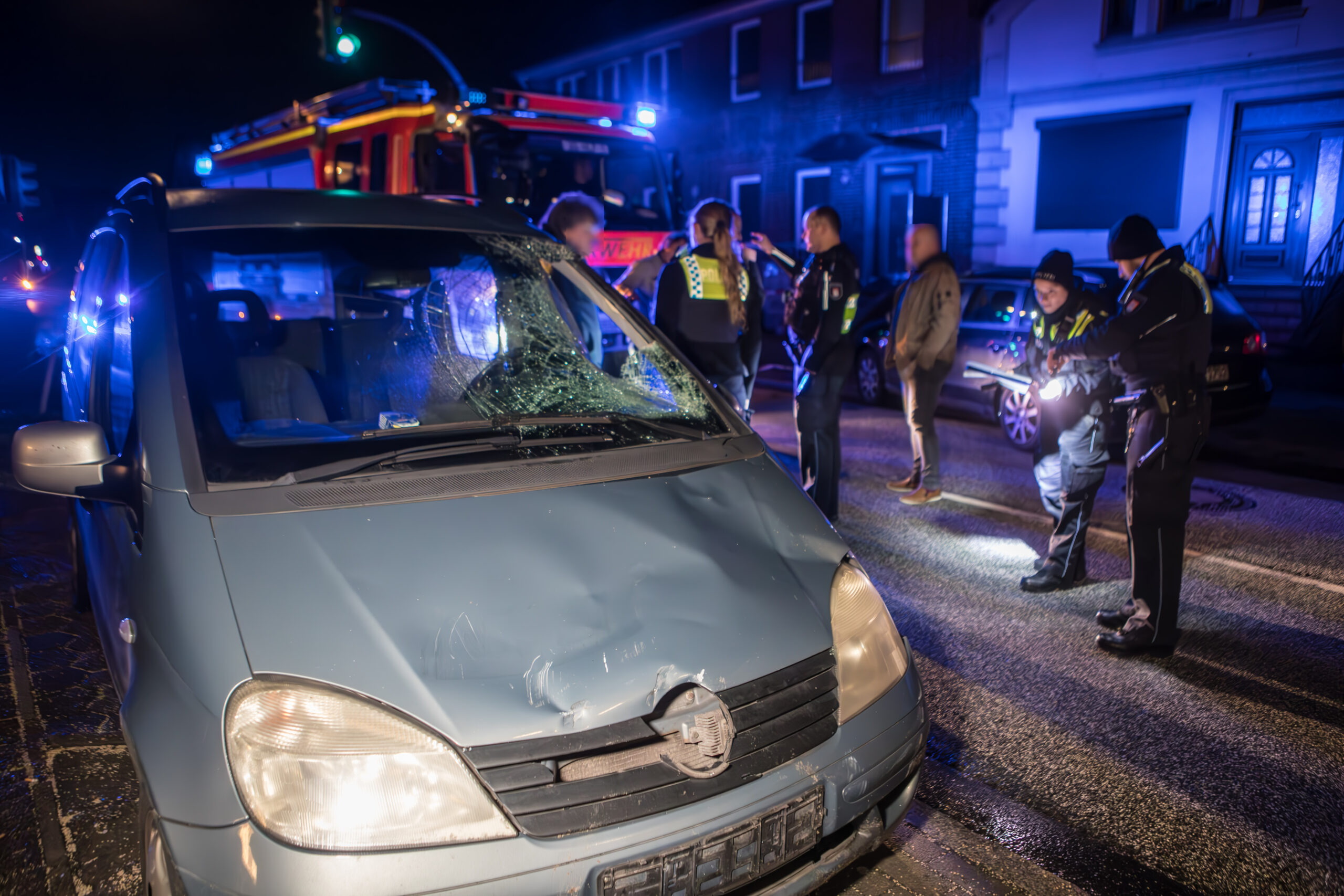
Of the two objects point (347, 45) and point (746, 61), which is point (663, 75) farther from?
point (347, 45)

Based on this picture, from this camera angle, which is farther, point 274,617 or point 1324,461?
point 1324,461

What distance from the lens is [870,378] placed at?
10172mm

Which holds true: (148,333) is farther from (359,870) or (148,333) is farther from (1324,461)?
(1324,461)

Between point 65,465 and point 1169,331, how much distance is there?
376cm

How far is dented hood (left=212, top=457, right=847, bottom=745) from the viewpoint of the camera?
164 cm

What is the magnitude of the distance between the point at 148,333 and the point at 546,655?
4.79ft

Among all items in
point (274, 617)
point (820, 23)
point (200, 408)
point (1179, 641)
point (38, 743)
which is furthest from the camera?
point (820, 23)

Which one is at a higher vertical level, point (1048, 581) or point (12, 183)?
point (12, 183)

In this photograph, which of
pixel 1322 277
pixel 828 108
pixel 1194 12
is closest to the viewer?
pixel 1322 277

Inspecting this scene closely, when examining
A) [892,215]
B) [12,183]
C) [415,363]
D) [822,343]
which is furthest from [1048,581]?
[892,215]

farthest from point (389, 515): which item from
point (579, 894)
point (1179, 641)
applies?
point (1179, 641)

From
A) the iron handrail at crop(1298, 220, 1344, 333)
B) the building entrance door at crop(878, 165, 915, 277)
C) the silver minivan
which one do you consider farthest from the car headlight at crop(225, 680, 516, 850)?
the building entrance door at crop(878, 165, 915, 277)

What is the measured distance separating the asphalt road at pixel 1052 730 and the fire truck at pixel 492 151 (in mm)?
5053

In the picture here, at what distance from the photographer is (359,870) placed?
1.47 metres
